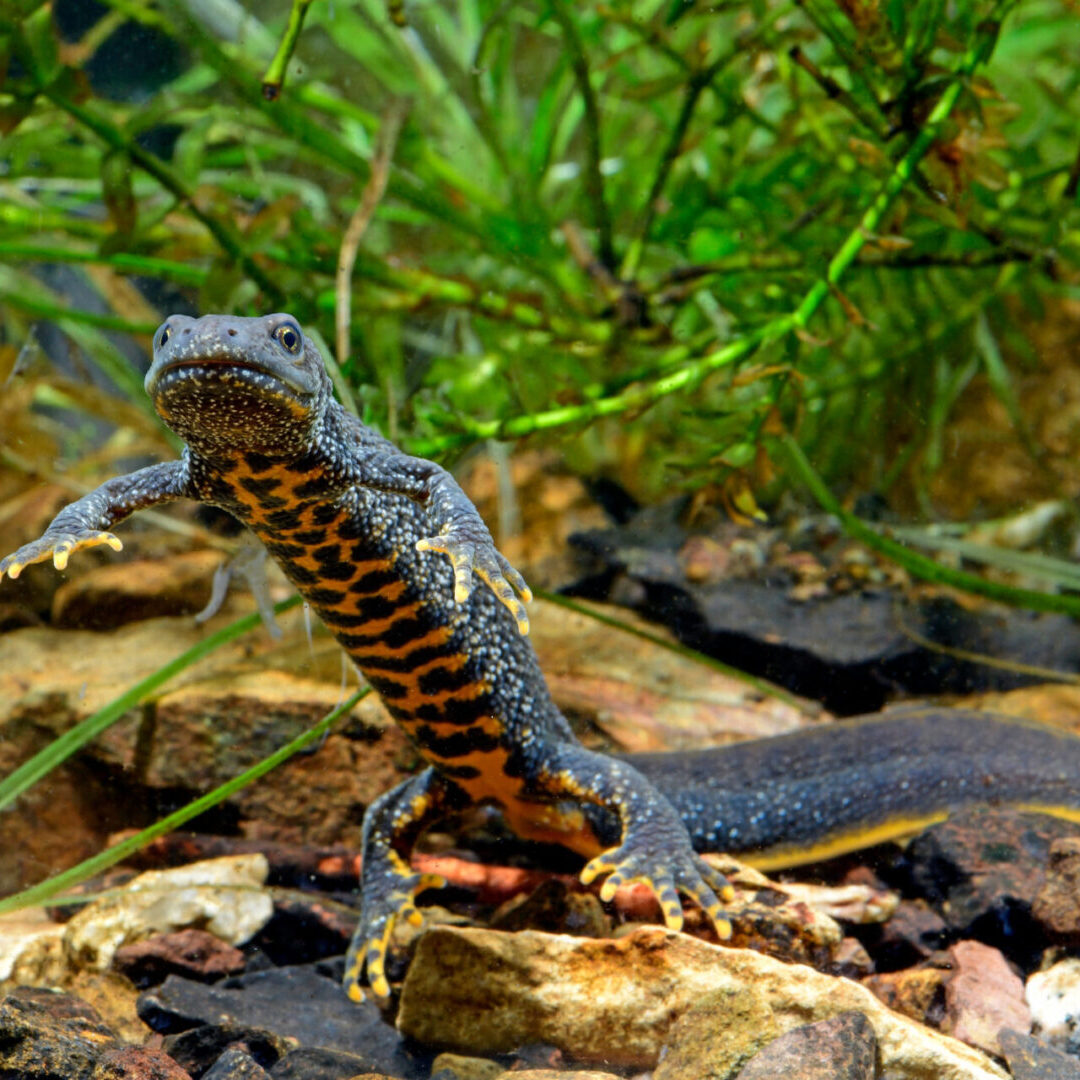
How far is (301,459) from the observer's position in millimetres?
2246

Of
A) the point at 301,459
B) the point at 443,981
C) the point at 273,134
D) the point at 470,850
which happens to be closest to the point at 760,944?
the point at 443,981

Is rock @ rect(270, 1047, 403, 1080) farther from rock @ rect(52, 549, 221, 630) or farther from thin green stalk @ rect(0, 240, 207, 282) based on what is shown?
thin green stalk @ rect(0, 240, 207, 282)

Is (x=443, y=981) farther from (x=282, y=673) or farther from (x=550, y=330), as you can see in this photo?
(x=550, y=330)

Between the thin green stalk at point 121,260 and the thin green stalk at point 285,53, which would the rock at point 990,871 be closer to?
the thin green stalk at point 285,53

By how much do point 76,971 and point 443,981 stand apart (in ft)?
3.48

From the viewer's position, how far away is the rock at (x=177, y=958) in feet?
8.05

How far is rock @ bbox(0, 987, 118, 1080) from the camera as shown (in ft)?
5.63

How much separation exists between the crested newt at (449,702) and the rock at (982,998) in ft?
1.89

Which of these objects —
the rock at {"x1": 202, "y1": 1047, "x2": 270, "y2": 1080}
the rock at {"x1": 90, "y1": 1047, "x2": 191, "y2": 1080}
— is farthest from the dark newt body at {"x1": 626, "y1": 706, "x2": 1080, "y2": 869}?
the rock at {"x1": 90, "y1": 1047, "x2": 191, "y2": 1080}

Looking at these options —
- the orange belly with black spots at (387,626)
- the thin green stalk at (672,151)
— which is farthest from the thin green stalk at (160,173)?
the thin green stalk at (672,151)

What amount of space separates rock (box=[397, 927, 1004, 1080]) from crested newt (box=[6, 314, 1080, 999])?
35 centimetres

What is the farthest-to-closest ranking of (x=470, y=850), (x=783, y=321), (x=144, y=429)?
1. (x=144, y=429)
2. (x=470, y=850)
3. (x=783, y=321)

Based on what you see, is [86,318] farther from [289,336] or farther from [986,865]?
[986,865]

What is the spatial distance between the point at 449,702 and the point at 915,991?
152 cm
